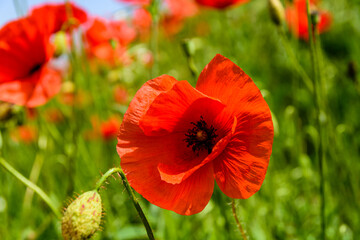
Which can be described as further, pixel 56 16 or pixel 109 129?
pixel 109 129

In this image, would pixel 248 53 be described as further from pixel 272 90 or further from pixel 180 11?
pixel 180 11

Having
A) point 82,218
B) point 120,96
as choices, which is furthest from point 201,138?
point 120,96

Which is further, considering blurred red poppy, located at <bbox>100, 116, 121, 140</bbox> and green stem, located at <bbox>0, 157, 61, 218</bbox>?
blurred red poppy, located at <bbox>100, 116, 121, 140</bbox>

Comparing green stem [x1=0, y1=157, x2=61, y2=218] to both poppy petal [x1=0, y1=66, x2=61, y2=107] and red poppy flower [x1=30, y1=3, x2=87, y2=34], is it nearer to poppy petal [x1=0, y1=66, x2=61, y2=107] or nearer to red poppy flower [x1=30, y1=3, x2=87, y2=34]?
poppy petal [x1=0, y1=66, x2=61, y2=107]

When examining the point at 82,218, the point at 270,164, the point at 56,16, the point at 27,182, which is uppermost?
the point at 56,16

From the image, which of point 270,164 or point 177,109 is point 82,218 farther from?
point 270,164

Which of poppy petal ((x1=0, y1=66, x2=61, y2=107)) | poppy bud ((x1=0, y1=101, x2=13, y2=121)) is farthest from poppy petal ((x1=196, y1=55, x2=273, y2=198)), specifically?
poppy bud ((x1=0, y1=101, x2=13, y2=121))

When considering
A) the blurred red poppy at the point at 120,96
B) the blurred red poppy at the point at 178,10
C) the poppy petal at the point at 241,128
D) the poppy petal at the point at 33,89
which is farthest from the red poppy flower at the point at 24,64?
the blurred red poppy at the point at 178,10
